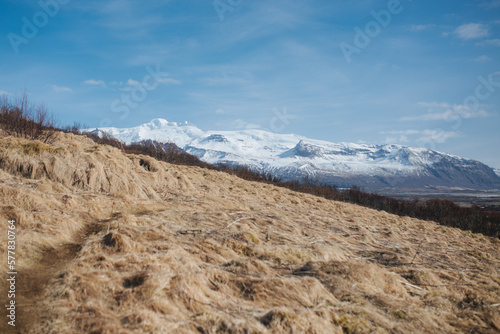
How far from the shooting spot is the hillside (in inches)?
156

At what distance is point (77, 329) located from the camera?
345 cm

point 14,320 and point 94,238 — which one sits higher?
point 94,238

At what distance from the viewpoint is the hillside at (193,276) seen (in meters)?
3.97

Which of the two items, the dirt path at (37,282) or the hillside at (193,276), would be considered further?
the hillside at (193,276)

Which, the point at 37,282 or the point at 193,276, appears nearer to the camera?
the point at 37,282

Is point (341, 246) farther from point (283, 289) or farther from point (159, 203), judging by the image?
point (159, 203)

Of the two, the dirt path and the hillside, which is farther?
the hillside

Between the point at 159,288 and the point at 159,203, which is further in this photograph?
the point at 159,203

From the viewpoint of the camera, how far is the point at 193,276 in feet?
15.9

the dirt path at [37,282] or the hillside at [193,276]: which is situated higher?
the hillside at [193,276]

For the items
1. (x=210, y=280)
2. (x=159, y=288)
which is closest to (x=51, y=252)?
(x=159, y=288)

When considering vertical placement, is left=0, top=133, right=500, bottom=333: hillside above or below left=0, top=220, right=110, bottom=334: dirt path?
above

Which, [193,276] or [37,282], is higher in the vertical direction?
[193,276]

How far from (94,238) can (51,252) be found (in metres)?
0.80
